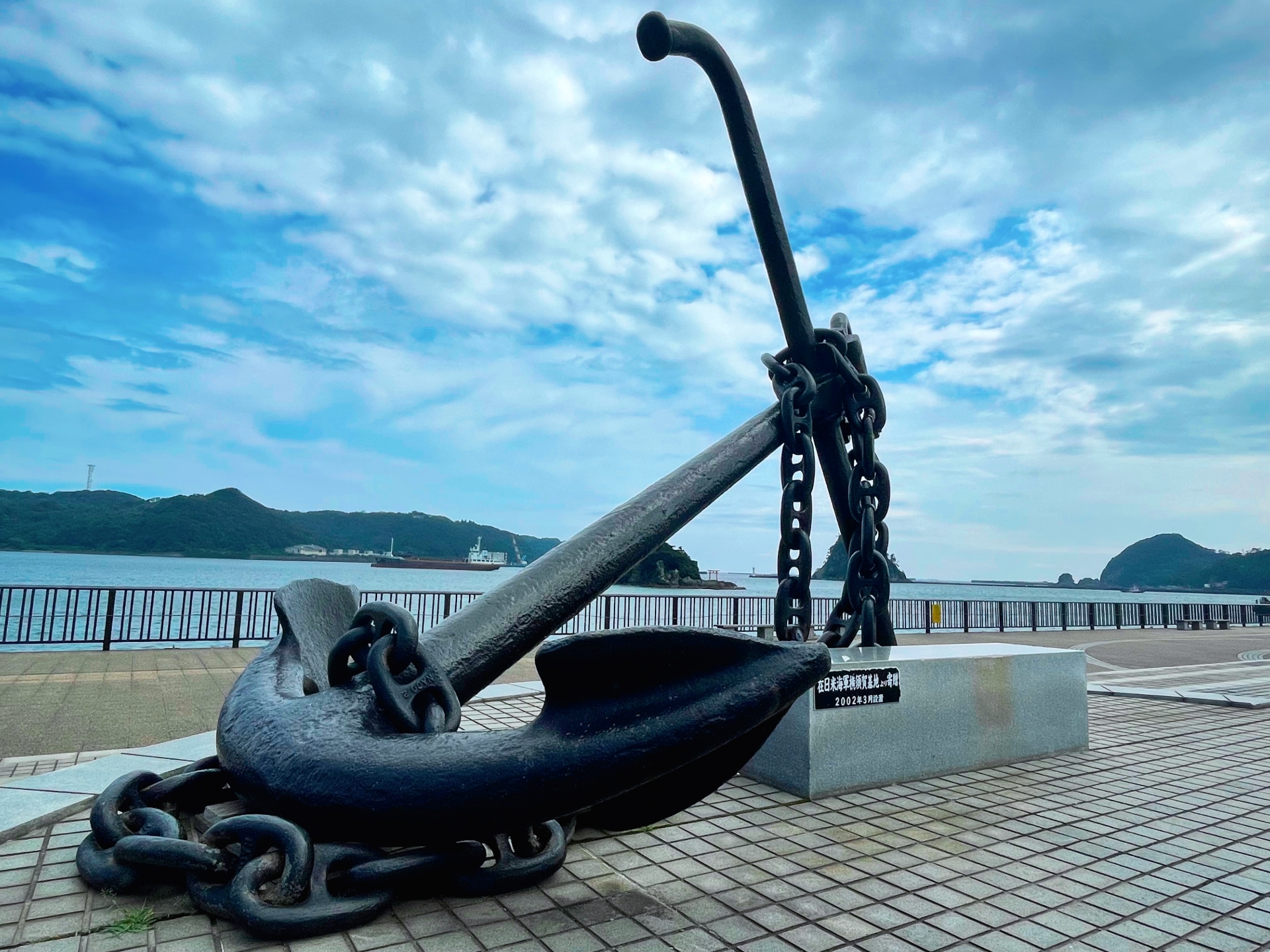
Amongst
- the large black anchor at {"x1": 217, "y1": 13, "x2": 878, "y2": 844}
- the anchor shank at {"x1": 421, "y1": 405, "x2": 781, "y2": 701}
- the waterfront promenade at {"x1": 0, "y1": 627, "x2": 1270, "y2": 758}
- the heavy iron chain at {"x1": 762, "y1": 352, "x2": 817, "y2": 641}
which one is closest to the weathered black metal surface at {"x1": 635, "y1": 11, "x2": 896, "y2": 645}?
the heavy iron chain at {"x1": 762, "y1": 352, "x2": 817, "y2": 641}

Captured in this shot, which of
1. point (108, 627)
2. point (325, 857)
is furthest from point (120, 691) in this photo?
point (325, 857)

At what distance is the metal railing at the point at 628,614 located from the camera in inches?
404

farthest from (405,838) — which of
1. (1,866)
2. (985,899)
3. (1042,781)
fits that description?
(1042,781)

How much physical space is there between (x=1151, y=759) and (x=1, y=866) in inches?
231

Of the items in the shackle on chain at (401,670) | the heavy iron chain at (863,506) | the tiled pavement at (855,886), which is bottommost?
the tiled pavement at (855,886)

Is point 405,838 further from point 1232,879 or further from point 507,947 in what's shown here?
point 1232,879

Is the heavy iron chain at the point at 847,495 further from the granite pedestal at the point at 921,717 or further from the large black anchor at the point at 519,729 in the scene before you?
the large black anchor at the point at 519,729

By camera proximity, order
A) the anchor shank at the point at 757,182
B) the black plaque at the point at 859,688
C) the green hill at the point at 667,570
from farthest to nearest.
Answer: the green hill at the point at 667,570
the black plaque at the point at 859,688
the anchor shank at the point at 757,182

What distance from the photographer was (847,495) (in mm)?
4305

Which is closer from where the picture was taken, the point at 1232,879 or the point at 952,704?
the point at 1232,879

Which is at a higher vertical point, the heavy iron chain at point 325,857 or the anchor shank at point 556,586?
the anchor shank at point 556,586

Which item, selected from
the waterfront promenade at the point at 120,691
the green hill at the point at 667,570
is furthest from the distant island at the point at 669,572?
the waterfront promenade at the point at 120,691

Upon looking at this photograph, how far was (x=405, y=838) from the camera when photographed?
7.33 feet

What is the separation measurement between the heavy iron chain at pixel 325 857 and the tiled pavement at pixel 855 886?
7cm
